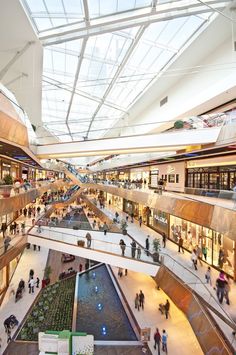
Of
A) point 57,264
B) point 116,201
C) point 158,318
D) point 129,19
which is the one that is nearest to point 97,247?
point 158,318

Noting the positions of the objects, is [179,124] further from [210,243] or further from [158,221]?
[158,221]

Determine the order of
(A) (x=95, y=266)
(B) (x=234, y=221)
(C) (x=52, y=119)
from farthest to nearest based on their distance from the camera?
(C) (x=52, y=119) → (A) (x=95, y=266) → (B) (x=234, y=221)

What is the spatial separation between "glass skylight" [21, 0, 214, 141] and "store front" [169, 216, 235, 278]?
27.9 feet

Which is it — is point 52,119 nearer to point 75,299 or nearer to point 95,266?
point 95,266

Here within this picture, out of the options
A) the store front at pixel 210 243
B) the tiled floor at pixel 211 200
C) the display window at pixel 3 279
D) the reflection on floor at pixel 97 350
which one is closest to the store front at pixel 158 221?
the store front at pixel 210 243

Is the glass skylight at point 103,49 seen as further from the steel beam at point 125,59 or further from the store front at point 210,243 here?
the store front at point 210,243

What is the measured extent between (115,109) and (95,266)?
619 inches

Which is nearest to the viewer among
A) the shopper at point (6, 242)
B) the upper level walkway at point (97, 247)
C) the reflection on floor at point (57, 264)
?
the shopper at point (6, 242)

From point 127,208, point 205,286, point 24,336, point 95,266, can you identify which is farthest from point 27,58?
point 127,208

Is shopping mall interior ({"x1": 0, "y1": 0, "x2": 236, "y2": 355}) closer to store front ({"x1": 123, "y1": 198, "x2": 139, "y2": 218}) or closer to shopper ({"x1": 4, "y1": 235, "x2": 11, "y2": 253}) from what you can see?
shopper ({"x1": 4, "y1": 235, "x2": 11, "y2": 253})

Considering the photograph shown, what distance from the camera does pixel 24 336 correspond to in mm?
12375

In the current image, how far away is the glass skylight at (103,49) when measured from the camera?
10.3m

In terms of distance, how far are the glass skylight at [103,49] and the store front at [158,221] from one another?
28.4 ft

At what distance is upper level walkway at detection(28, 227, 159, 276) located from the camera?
13414 millimetres
